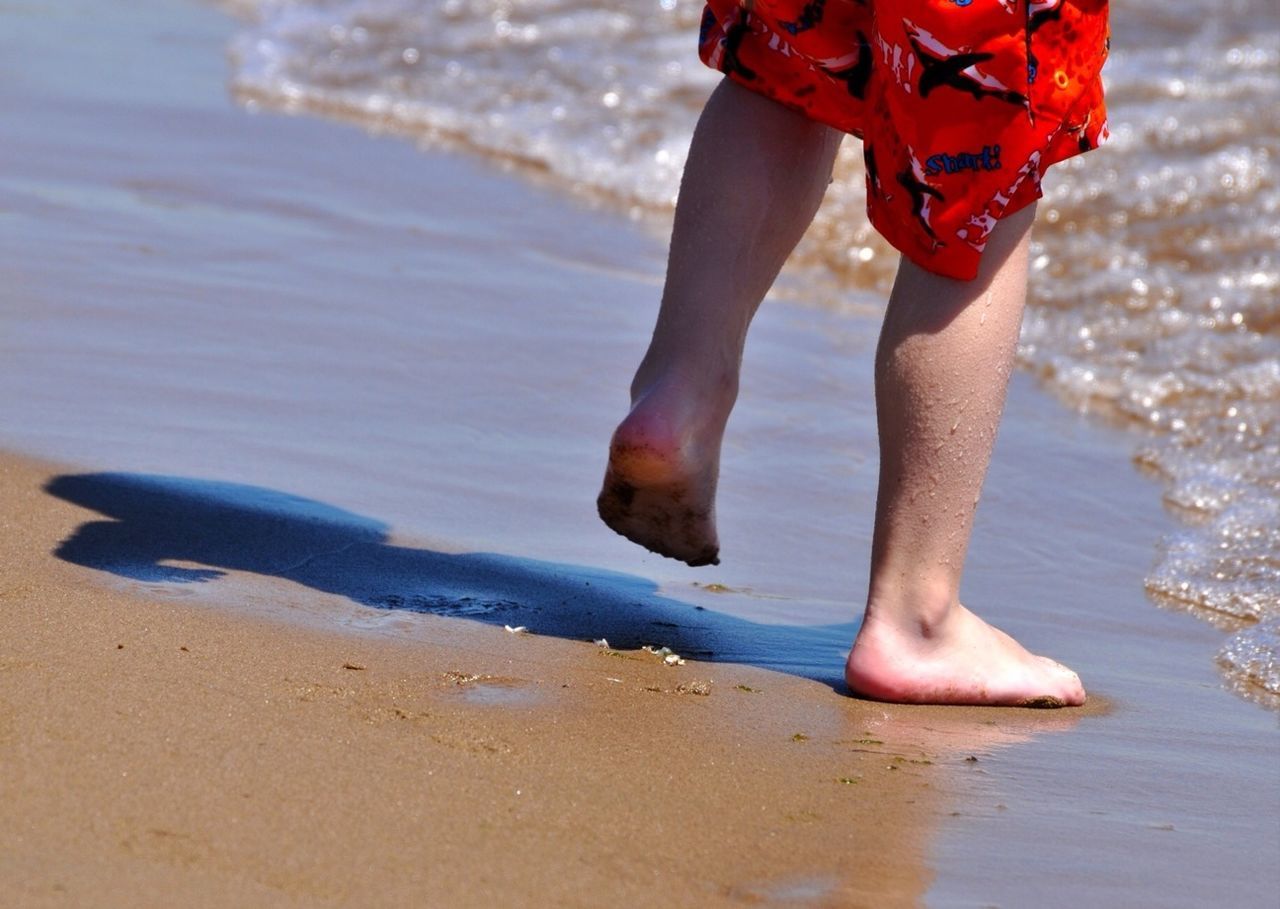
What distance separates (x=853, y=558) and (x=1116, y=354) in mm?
1561

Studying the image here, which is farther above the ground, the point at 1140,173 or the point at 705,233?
the point at 1140,173

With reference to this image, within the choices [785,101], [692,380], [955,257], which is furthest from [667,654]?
[785,101]

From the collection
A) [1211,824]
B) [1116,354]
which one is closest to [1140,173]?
[1116,354]

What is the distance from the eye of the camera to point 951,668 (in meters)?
1.97

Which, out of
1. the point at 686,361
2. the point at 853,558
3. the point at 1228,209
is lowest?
the point at 853,558

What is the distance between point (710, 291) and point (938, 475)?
353 mm

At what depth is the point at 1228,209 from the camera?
493 centimetres

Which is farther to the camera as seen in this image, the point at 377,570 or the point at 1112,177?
the point at 1112,177

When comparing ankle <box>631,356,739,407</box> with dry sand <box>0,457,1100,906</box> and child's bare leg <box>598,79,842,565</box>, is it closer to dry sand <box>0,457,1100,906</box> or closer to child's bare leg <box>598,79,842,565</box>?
child's bare leg <box>598,79,842,565</box>

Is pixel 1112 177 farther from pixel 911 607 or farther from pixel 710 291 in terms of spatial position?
pixel 911 607

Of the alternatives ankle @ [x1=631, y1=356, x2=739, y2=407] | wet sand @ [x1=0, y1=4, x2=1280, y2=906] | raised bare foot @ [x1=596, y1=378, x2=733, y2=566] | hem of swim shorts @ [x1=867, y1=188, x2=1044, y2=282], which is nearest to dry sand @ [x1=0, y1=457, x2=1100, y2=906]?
wet sand @ [x1=0, y1=4, x2=1280, y2=906]

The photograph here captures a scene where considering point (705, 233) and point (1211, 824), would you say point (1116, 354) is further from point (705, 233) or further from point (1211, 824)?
point (1211, 824)


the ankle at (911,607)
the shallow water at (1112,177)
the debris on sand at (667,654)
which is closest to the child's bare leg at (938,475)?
the ankle at (911,607)

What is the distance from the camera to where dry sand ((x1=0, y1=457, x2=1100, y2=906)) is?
1330 millimetres
